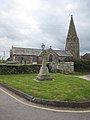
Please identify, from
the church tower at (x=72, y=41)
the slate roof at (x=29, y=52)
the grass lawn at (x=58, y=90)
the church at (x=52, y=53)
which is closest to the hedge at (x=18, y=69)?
the grass lawn at (x=58, y=90)

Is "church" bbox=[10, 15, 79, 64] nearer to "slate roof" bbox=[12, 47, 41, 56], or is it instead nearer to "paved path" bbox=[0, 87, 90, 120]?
"slate roof" bbox=[12, 47, 41, 56]

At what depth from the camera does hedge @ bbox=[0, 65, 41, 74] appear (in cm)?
3616

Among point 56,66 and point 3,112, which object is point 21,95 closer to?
point 3,112

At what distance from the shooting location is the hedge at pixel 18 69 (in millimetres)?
36156

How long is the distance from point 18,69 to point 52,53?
1828 inches

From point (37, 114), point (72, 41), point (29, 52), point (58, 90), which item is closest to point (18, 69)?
point (58, 90)

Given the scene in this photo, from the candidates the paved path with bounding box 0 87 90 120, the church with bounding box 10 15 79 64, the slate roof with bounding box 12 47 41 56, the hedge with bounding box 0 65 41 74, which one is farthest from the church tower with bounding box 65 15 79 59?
the paved path with bounding box 0 87 90 120

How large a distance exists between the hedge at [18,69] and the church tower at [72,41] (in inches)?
1957

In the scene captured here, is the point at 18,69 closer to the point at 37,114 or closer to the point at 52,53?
the point at 37,114

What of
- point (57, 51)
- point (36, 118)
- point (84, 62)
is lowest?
point (36, 118)

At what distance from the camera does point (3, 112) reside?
8781mm

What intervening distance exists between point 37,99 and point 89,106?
8.54ft

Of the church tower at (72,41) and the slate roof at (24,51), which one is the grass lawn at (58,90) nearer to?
the slate roof at (24,51)

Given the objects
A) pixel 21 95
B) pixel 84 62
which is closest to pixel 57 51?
pixel 84 62
